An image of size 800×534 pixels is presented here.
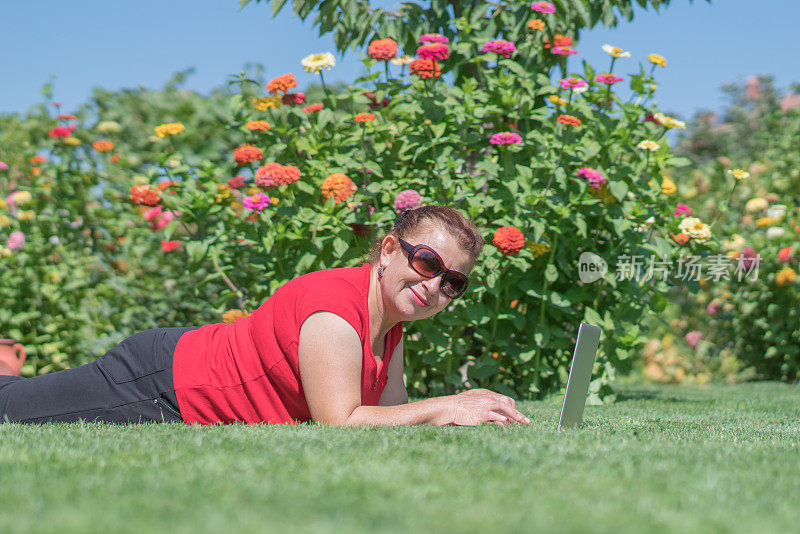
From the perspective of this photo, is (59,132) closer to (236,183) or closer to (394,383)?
(236,183)

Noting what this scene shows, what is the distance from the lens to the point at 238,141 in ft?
24.1

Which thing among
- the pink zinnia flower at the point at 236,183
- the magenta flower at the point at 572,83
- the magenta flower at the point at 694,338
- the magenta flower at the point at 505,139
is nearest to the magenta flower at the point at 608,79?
the magenta flower at the point at 572,83

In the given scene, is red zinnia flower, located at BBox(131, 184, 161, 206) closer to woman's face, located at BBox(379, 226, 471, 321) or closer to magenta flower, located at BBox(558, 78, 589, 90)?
woman's face, located at BBox(379, 226, 471, 321)

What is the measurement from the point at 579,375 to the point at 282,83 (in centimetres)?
268

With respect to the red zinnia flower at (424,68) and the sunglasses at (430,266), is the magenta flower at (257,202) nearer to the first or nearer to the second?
the red zinnia flower at (424,68)

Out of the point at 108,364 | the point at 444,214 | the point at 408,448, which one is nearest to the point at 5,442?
the point at 108,364

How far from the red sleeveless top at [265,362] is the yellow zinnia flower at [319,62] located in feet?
6.54

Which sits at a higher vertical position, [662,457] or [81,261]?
[81,261]

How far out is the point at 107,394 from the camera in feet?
9.03

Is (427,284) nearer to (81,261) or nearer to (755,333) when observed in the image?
(81,261)

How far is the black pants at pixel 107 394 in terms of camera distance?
2.73 m

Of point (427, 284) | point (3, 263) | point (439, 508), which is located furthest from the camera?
point (3, 263)

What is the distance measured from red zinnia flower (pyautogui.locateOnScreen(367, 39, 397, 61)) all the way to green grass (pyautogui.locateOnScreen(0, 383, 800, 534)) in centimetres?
251

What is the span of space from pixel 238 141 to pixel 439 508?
21.0 feet
